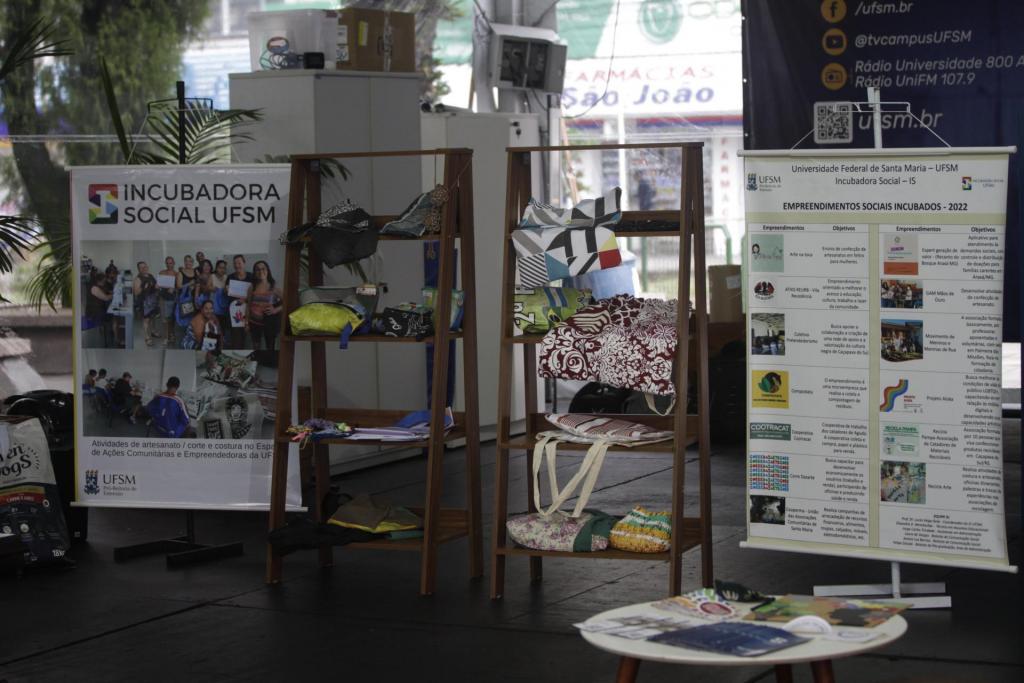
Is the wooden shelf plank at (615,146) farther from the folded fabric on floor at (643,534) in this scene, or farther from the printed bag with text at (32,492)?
the printed bag with text at (32,492)

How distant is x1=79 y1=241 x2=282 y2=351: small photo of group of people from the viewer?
5.51m

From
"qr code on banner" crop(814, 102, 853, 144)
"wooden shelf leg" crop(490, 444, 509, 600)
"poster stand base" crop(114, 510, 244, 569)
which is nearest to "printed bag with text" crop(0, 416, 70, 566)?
"poster stand base" crop(114, 510, 244, 569)

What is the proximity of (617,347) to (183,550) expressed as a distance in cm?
237

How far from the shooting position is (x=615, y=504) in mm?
6824

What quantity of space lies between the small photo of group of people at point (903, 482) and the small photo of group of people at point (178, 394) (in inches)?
95.3

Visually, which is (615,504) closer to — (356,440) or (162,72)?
(356,440)

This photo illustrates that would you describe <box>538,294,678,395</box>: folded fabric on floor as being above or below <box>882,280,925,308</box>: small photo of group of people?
below

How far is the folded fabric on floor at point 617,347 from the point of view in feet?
14.9

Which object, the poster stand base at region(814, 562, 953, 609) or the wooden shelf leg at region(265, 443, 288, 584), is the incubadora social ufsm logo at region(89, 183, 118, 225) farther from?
the poster stand base at region(814, 562, 953, 609)

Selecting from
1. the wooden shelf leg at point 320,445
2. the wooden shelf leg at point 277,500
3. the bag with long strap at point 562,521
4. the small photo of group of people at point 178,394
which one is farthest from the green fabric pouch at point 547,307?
the small photo of group of people at point 178,394

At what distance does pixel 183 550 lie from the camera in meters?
5.87

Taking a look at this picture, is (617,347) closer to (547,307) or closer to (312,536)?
(547,307)

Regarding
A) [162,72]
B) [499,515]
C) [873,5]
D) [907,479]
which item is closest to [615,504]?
[499,515]

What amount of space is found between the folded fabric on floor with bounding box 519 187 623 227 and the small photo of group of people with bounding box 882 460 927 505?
4.06 ft
